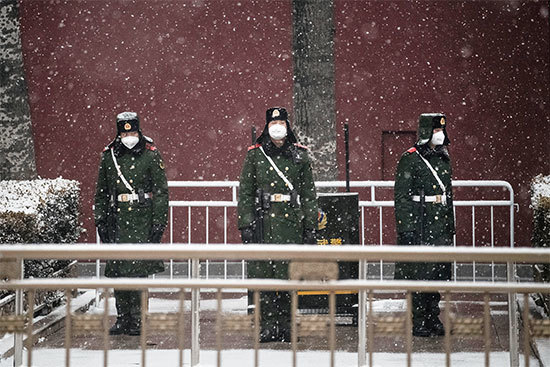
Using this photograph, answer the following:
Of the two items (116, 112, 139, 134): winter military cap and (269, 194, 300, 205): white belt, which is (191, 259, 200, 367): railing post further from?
(116, 112, 139, 134): winter military cap

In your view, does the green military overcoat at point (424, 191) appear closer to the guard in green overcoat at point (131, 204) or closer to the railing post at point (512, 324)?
the railing post at point (512, 324)

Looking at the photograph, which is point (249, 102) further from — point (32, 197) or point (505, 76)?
point (32, 197)

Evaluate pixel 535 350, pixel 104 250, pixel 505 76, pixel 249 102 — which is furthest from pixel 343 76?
pixel 104 250

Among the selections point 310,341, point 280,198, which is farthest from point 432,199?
point 310,341

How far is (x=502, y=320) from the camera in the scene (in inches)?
371

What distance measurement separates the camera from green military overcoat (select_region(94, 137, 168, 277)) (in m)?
8.69

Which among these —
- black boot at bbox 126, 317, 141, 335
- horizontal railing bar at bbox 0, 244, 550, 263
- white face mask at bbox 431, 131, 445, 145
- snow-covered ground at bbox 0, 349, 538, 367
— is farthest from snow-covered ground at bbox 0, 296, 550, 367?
horizontal railing bar at bbox 0, 244, 550, 263

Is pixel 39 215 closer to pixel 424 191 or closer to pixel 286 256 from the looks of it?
pixel 424 191

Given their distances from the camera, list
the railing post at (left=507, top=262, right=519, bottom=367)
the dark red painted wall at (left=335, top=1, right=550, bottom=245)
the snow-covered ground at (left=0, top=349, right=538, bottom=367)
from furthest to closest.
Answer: the dark red painted wall at (left=335, top=1, right=550, bottom=245) → the snow-covered ground at (left=0, top=349, right=538, bottom=367) → the railing post at (left=507, top=262, right=519, bottom=367)

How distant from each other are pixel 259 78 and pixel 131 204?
593 cm

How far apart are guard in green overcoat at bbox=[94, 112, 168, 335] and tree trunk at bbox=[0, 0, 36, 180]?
275 centimetres

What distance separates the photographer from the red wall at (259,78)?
46.3 ft

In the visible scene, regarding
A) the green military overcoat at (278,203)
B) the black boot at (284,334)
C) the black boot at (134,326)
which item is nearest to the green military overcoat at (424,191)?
the green military overcoat at (278,203)

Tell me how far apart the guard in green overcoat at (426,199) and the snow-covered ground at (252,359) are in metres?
0.93
